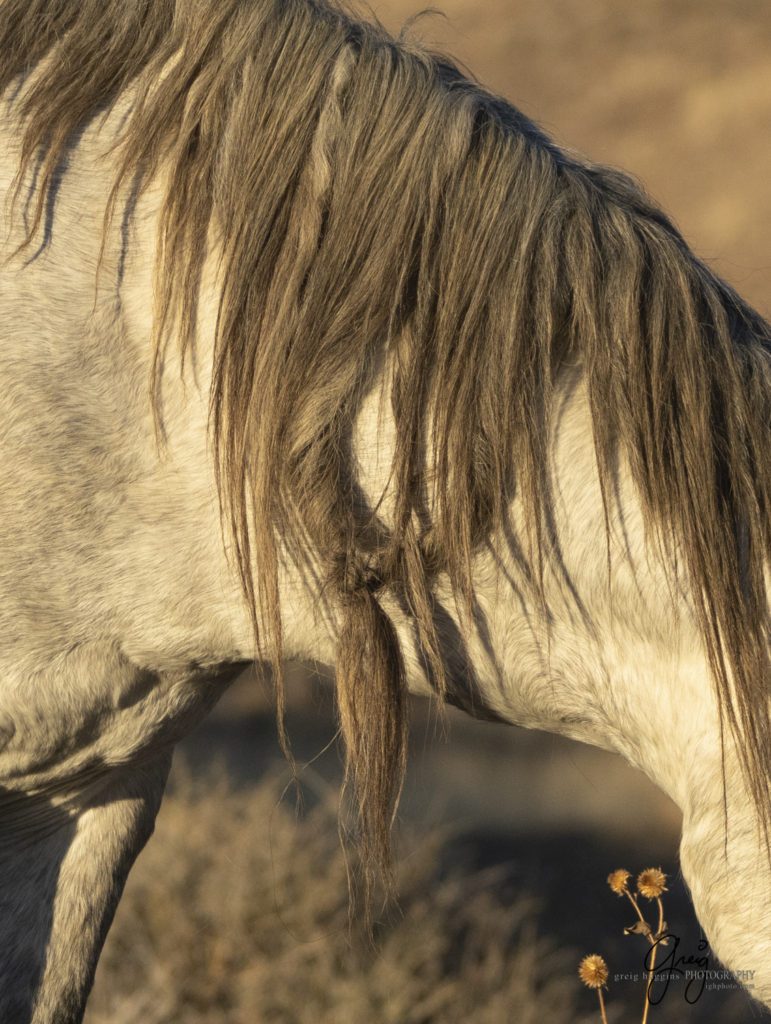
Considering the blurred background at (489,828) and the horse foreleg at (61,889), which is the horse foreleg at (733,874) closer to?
the blurred background at (489,828)

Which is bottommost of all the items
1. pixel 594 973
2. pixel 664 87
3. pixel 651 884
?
pixel 594 973

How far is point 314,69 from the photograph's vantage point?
0.70 m

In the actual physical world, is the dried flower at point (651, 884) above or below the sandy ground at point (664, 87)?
below

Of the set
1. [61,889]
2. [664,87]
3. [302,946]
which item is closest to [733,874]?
[61,889]

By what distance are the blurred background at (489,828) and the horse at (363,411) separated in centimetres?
15

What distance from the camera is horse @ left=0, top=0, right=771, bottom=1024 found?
26.1 inches

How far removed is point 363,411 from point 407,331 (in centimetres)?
7

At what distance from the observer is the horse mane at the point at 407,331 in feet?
2.15

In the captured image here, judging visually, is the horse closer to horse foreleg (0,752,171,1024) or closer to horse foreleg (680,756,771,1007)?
horse foreleg (680,756,771,1007)

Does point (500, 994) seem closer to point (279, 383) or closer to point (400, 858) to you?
point (400, 858)

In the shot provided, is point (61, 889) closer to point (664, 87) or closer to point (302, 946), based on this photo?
point (302, 946)

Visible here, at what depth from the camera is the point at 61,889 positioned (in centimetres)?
91

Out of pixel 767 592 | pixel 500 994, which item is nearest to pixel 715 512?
pixel 767 592

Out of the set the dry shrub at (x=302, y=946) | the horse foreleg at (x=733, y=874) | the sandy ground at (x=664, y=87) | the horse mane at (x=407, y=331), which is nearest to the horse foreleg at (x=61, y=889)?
the horse mane at (x=407, y=331)
